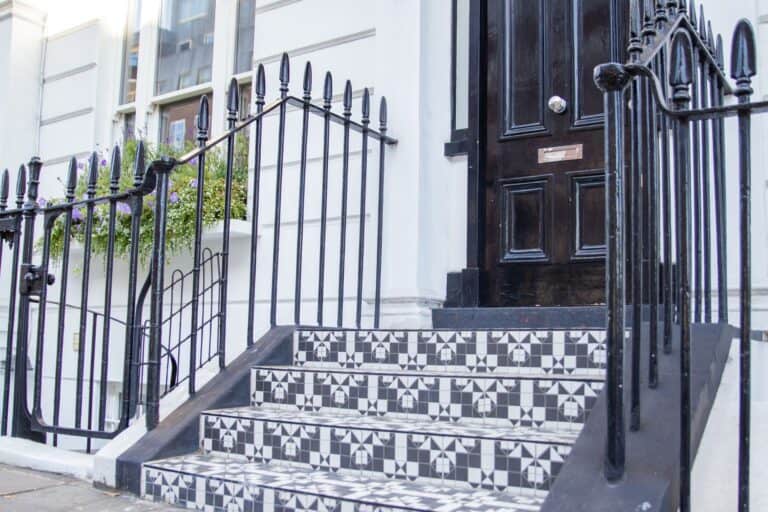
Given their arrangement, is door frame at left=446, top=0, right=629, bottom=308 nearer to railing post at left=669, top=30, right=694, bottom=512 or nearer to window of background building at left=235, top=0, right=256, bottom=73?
window of background building at left=235, top=0, right=256, bottom=73

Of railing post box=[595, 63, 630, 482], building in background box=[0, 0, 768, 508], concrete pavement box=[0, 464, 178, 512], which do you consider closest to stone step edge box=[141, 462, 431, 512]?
concrete pavement box=[0, 464, 178, 512]

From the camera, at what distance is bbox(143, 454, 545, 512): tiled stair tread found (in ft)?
7.29

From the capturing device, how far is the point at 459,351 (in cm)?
319

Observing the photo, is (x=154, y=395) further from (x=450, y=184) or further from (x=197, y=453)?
(x=450, y=184)

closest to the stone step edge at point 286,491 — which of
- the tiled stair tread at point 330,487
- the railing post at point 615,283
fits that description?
the tiled stair tread at point 330,487

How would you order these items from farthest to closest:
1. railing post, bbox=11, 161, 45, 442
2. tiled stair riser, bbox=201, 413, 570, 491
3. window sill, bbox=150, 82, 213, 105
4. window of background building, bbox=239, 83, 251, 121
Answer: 1. window sill, bbox=150, 82, 213, 105
2. window of background building, bbox=239, 83, 251, 121
3. railing post, bbox=11, 161, 45, 442
4. tiled stair riser, bbox=201, 413, 570, 491

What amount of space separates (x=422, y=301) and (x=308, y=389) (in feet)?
4.03

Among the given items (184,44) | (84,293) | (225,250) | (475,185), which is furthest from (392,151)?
(184,44)

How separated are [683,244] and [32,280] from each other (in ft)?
10.3

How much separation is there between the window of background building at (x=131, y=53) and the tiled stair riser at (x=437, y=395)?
412 centimetres

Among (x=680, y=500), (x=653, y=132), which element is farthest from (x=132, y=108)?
(x=680, y=500)

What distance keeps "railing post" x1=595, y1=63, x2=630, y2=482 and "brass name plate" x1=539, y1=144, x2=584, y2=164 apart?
2.03 m

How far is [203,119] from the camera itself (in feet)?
11.5

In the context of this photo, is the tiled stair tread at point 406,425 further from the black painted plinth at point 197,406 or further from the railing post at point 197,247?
the railing post at point 197,247
